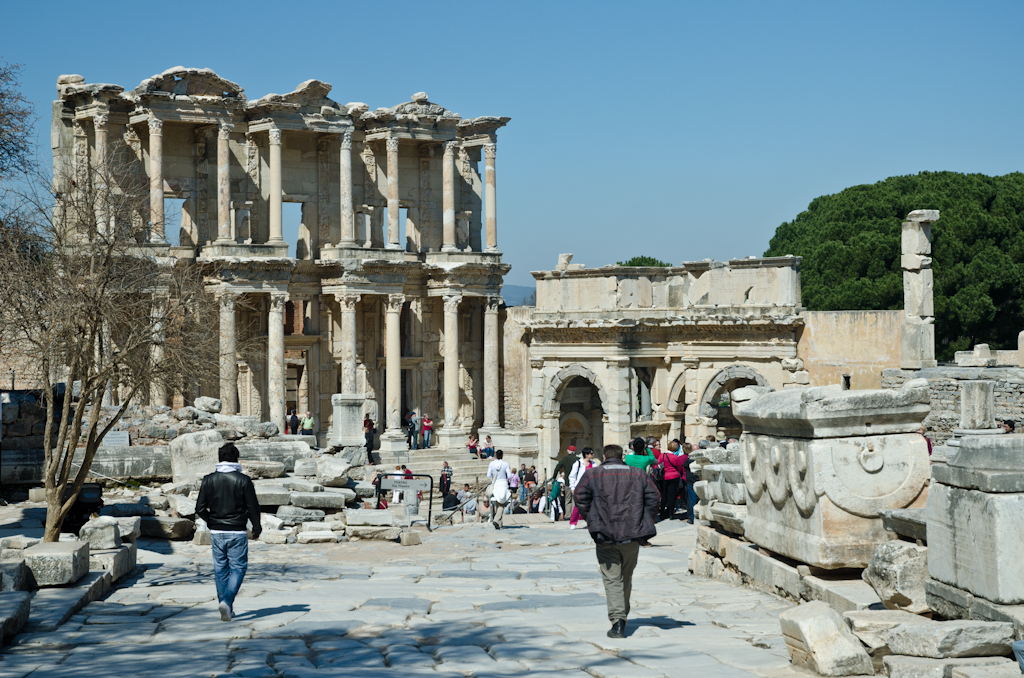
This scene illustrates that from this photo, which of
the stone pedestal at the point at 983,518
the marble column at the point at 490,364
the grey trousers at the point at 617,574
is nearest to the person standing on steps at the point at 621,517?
the grey trousers at the point at 617,574

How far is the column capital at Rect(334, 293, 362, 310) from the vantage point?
1464 inches

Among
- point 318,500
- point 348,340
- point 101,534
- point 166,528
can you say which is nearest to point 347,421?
point 318,500

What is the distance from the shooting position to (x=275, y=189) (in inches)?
1432

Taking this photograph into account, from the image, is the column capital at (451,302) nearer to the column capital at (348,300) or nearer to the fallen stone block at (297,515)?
the column capital at (348,300)

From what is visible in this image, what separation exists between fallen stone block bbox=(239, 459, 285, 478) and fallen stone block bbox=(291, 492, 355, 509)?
1.34 m

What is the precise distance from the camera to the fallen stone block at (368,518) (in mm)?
15453

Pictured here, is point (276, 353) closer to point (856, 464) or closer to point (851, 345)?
point (851, 345)

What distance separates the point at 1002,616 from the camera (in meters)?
5.93

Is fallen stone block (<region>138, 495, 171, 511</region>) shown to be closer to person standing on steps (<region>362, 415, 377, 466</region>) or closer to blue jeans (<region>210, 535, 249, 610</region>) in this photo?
blue jeans (<region>210, 535, 249, 610</region>)

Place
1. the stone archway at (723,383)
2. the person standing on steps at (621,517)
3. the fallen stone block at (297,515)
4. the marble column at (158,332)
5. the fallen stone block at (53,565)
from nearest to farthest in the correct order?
1. the person standing on steps at (621,517)
2. the fallen stone block at (53,565)
3. the marble column at (158,332)
4. the fallen stone block at (297,515)
5. the stone archway at (723,383)

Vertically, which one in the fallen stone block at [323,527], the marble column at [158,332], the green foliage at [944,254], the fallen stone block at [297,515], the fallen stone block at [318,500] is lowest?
the fallen stone block at [323,527]

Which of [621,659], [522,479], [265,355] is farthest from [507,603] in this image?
[265,355]

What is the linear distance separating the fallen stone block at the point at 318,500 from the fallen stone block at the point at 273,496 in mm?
98

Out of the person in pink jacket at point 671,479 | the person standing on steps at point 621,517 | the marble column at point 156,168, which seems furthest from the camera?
the marble column at point 156,168
